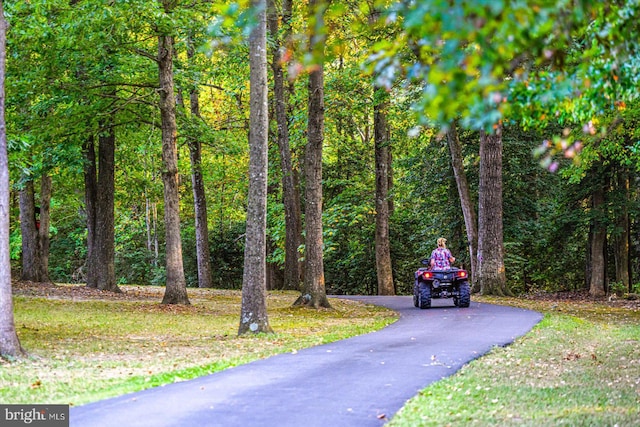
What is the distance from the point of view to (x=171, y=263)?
74.8 ft

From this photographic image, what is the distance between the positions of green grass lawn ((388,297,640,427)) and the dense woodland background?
2.81m

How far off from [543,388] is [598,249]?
22.0 meters

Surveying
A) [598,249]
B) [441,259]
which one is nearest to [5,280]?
[441,259]

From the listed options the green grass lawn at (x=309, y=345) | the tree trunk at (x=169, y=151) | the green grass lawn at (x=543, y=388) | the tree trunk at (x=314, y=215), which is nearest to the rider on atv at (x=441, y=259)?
the green grass lawn at (x=309, y=345)

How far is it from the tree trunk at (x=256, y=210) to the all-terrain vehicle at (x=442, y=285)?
6.94 m

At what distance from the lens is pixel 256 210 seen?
15.7 metres

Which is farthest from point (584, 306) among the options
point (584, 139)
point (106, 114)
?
point (106, 114)

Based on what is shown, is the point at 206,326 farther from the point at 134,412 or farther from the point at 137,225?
the point at 137,225

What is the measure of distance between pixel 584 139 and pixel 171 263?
486 inches

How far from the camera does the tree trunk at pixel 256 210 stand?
1552 cm

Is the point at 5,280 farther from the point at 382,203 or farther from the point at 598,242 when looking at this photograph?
the point at 598,242

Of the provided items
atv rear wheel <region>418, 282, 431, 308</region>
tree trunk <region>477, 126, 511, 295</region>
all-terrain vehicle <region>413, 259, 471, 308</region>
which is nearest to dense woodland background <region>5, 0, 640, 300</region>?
tree trunk <region>477, 126, 511, 295</region>

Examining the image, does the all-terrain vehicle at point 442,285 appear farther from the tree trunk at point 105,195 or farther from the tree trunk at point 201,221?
the tree trunk at point 201,221

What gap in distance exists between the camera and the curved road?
743 cm
